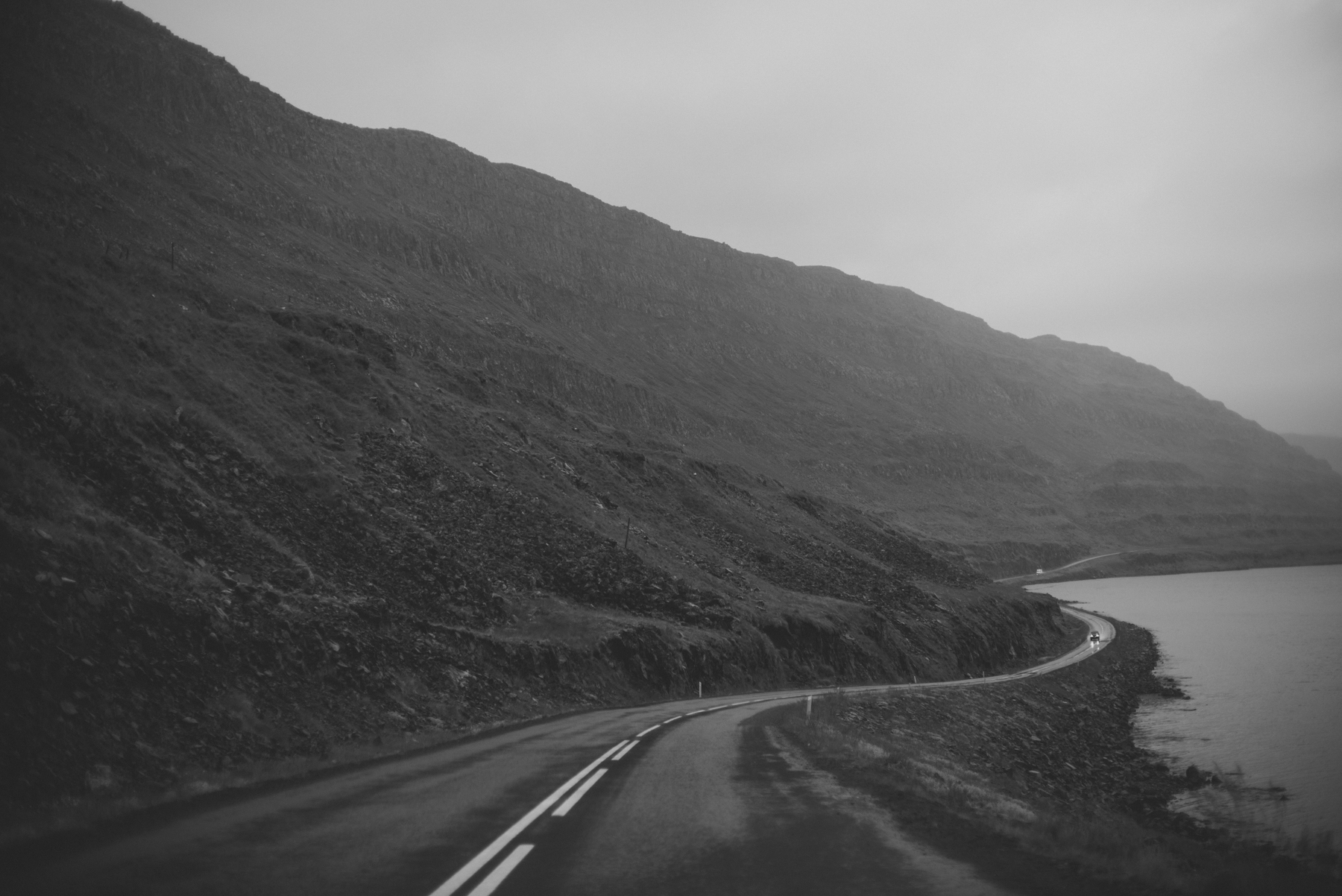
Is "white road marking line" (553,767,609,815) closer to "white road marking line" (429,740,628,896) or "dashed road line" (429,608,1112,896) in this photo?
"dashed road line" (429,608,1112,896)

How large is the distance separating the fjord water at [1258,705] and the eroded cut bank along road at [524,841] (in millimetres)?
21559

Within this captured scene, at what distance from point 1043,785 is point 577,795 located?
23.0 m

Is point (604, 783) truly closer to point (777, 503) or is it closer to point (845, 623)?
point (845, 623)

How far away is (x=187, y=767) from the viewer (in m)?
14.1

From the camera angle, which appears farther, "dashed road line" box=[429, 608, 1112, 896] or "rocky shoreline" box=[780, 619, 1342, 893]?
"rocky shoreline" box=[780, 619, 1342, 893]

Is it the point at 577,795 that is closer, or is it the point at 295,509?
the point at 577,795

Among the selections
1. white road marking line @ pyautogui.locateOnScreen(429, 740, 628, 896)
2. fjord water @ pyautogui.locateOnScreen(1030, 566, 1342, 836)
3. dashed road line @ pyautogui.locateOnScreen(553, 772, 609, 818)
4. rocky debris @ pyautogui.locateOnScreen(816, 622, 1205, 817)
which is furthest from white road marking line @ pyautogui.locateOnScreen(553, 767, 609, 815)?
fjord water @ pyautogui.locateOnScreen(1030, 566, 1342, 836)

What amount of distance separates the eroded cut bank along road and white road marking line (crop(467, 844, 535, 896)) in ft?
0.09

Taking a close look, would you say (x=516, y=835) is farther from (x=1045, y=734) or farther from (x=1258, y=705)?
(x=1258, y=705)

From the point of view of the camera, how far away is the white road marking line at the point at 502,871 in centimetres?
699

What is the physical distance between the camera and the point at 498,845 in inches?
337

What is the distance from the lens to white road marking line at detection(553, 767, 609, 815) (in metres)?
10.6

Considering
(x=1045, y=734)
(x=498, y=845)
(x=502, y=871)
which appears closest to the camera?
(x=502, y=871)

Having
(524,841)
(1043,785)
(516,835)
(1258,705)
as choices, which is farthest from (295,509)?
(1258,705)
